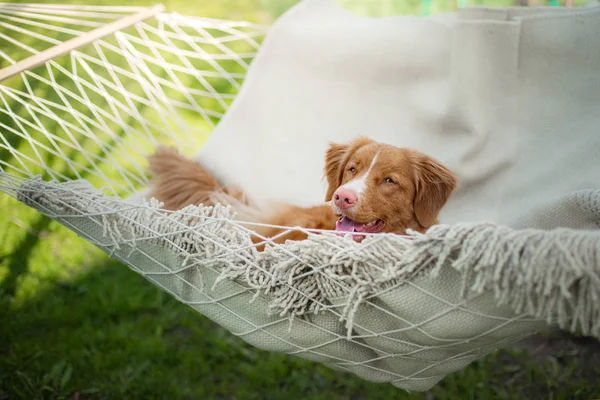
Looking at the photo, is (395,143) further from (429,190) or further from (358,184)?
(358,184)

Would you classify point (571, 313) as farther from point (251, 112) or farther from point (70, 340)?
point (70, 340)

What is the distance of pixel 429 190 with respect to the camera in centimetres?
157

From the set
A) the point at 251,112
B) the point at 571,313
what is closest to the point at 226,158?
the point at 251,112

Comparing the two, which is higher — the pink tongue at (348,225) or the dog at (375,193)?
the dog at (375,193)

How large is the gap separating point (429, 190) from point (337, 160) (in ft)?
0.93

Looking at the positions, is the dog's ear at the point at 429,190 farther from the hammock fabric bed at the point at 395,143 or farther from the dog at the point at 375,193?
the hammock fabric bed at the point at 395,143

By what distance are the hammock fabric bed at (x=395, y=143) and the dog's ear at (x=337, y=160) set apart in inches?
12.7

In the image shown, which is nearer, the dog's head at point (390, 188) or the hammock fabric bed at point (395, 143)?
the hammock fabric bed at point (395, 143)

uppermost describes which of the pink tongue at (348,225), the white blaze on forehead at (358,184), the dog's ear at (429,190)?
the dog's ear at (429,190)

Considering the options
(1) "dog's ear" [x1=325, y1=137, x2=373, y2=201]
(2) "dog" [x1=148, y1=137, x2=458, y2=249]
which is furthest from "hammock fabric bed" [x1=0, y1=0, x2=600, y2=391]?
(1) "dog's ear" [x1=325, y1=137, x2=373, y2=201]

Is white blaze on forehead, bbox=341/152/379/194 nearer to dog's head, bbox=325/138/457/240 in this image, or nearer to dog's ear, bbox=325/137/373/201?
dog's head, bbox=325/138/457/240

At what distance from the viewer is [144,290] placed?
2.47 metres

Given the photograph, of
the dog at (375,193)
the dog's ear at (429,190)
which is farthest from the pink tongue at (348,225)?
the dog's ear at (429,190)

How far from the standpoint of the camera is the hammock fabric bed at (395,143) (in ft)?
3.56
